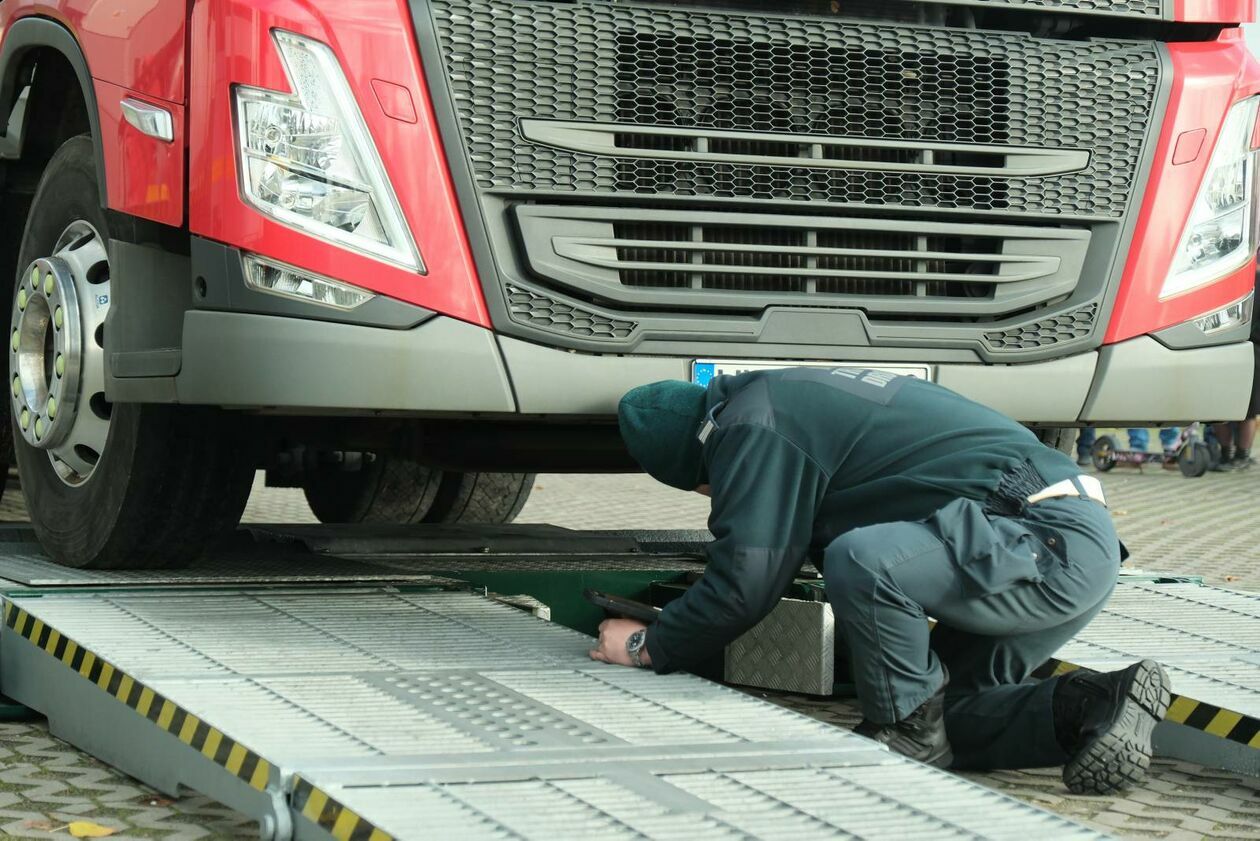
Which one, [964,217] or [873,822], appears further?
[964,217]

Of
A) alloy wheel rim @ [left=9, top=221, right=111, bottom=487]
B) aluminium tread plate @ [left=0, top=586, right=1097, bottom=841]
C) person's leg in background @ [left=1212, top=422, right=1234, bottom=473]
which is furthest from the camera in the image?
person's leg in background @ [left=1212, top=422, right=1234, bottom=473]

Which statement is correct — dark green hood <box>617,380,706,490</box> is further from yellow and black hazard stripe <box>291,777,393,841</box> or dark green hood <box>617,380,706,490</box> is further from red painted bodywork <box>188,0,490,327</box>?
yellow and black hazard stripe <box>291,777,393,841</box>

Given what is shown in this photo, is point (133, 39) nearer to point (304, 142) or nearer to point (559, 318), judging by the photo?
point (304, 142)

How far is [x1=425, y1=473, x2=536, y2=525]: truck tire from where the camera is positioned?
801cm

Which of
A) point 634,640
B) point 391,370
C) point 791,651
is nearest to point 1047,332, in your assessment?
point 791,651

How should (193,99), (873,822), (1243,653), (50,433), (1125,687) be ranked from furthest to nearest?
(50,433) < (1243,653) < (193,99) < (1125,687) < (873,822)

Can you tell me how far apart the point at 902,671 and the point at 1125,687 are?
18.5 inches

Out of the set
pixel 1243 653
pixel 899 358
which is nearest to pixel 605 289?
pixel 899 358

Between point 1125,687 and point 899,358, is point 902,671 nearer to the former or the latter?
point 1125,687

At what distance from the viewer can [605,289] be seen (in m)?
4.71

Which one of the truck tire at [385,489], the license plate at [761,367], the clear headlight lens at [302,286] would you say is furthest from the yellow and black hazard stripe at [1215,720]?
the truck tire at [385,489]

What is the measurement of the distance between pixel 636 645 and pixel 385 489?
3583mm

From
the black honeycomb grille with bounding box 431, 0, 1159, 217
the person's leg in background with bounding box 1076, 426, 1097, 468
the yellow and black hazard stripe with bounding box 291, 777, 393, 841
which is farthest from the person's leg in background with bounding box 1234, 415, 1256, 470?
the yellow and black hazard stripe with bounding box 291, 777, 393, 841

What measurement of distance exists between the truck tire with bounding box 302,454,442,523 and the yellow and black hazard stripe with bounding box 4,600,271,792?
3.07 meters
